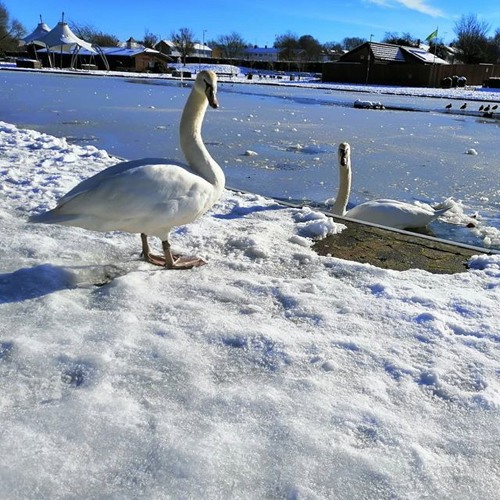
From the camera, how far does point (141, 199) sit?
8.93 feet

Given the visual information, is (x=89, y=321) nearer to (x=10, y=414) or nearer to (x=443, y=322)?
(x=10, y=414)

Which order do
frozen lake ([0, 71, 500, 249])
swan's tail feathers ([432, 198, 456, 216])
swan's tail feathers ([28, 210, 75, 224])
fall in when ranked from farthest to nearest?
frozen lake ([0, 71, 500, 249]) < swan's tail feathers ([432, 198, 456, 216]) < swan's tail feathers ([28, 210, 75, 224])

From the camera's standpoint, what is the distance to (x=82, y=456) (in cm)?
160

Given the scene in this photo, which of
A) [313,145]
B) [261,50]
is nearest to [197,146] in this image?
[313,145]

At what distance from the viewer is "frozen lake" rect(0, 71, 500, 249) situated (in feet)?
23.1

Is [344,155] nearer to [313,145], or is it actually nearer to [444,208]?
[444,208]

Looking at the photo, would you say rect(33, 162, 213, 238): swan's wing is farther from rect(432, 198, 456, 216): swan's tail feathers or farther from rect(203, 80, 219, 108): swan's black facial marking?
rect(432, 198, 456, 216): swan's tail feathers

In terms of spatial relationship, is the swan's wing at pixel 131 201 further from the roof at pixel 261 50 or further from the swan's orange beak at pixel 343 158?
the roof at pixel 261 50

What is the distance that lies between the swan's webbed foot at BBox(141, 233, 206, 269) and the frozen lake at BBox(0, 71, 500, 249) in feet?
10.2

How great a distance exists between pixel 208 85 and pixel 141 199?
0.97 m

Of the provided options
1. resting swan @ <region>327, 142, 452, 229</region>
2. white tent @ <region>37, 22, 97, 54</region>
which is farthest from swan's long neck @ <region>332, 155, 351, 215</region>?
white tent @ <region>37, 22, 97, 54</region>

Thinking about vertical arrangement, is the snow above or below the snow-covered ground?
below

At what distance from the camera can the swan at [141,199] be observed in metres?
2.70

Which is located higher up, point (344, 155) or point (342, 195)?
point (344, 155)
